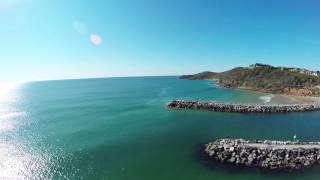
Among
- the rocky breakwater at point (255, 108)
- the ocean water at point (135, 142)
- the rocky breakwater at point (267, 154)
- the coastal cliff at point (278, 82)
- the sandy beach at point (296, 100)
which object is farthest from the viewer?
the coastal cliff at point (278, 82)

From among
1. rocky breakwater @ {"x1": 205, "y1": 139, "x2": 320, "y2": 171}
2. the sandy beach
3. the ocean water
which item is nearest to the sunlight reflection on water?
the ocean water

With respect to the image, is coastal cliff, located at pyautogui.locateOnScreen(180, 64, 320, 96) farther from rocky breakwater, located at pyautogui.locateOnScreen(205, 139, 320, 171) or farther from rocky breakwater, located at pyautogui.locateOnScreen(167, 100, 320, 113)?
rocky breakwater, located at pyautogui.locateOnScreen(205, 139, 320, 171)

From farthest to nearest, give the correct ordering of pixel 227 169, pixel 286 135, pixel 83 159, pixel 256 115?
pixel 256 115 → pixel 286 135 → pixel 83 159 → pixel 227 169

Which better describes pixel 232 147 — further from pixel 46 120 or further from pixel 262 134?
pixel 46 120

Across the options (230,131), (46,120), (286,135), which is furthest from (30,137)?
(286,135)

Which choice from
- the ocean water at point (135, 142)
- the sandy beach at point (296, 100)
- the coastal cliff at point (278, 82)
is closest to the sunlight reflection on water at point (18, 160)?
the ocean water at point (135, 142)

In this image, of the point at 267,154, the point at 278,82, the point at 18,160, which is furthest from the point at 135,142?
the point at 278,82

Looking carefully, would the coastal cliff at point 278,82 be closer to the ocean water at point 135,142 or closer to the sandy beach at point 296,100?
the sandy beach at point 296,100

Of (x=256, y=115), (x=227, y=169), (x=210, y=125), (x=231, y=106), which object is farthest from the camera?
(x=231, y=106)

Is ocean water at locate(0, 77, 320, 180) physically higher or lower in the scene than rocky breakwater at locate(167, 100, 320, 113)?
lower
